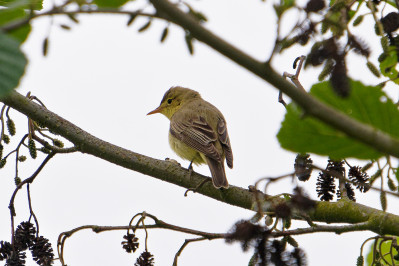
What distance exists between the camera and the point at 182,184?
12.8 ft

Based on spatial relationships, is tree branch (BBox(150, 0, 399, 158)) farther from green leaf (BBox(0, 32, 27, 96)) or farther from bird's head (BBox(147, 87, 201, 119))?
bird's head (BBox(147, 87, 201, 119))

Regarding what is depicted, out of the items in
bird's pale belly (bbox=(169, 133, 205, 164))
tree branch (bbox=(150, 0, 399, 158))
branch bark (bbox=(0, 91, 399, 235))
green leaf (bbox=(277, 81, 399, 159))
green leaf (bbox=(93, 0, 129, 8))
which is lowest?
tree branch (bbox=(150, 0, 399, 158))

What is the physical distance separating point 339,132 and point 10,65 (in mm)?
802

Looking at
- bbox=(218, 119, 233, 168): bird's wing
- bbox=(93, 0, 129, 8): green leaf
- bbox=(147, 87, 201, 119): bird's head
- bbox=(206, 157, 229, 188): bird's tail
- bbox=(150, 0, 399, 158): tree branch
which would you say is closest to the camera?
bbox=(150, 0, 399, 158): tree branch

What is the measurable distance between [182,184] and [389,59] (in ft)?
5.33

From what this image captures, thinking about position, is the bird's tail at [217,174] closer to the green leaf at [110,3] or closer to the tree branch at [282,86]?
the green leaf at [110,3]

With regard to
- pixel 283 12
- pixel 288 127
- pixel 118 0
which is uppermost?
pixel 118 0

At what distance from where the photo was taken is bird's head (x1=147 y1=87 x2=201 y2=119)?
8.05 metres

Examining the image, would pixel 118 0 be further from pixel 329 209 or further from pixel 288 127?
pixel 329 209

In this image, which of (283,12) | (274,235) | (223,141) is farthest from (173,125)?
(283,12)

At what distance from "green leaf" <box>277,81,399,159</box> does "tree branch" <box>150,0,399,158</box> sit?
0.26 metres

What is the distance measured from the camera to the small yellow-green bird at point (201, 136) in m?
5.71

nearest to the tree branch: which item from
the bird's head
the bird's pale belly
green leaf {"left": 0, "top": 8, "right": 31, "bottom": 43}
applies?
green leaf {"left": 0, "top": 8, "right": 31, "bottom": 43}

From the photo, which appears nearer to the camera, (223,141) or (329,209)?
(329,209)
